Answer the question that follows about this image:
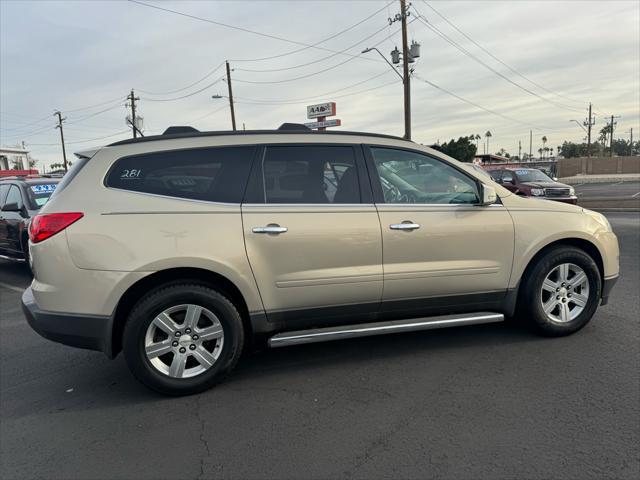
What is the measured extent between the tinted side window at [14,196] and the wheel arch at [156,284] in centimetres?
552

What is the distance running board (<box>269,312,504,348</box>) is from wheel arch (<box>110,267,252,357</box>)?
15.6 inches

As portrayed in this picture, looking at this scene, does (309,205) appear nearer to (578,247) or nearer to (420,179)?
(420,179)

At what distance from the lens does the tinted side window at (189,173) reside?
132 inches

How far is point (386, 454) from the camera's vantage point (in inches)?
102

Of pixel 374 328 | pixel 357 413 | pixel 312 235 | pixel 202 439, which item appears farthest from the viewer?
pixel 374 328

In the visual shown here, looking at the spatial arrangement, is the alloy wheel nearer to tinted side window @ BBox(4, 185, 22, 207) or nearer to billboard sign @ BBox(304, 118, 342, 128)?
tinted side window @ BBox(4, 185, 22, 207)

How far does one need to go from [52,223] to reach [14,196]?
5.76 m

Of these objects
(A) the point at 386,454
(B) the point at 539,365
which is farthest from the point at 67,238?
(B) the point at 539,365

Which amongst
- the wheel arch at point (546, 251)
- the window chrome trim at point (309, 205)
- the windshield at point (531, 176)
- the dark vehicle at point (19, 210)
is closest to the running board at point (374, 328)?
the wheel arch at point (546, 251)

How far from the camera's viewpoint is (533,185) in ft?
49.9

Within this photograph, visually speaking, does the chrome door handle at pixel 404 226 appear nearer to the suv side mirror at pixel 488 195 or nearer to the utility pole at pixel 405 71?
the suv side mirror at pixel 488 195

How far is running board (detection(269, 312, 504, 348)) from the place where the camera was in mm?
3451

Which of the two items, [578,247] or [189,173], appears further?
[578,247]

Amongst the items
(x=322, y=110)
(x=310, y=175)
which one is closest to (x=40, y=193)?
(x=310, y=175)
